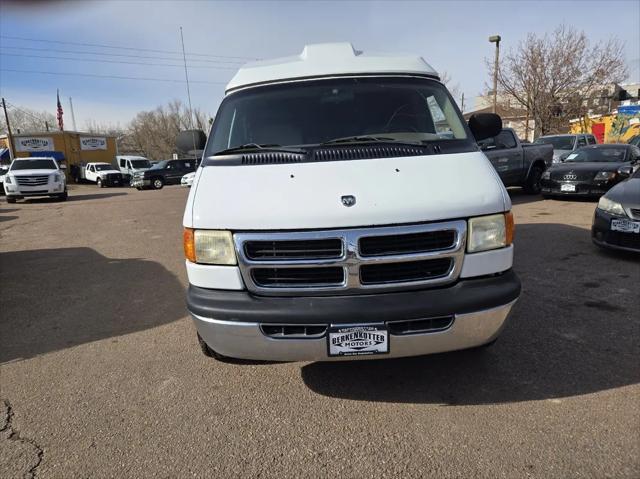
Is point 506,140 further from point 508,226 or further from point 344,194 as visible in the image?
point 344,194

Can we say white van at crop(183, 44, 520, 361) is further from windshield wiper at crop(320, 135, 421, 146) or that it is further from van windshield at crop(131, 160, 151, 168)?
van windshield at crop(131, 160, 151, 168)

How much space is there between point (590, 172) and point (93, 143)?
43.4m

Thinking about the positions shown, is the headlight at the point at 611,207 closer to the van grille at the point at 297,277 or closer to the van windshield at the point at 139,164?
the van grille at the point at 297,277

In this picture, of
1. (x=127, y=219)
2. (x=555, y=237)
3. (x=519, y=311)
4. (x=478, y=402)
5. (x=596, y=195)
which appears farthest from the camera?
(x=127, y=219)

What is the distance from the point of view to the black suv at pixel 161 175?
27391 millimetres

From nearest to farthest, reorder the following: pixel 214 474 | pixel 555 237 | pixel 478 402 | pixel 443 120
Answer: pixel 214 474, pixel 478 402, pixel 443 120, pixel 555 237

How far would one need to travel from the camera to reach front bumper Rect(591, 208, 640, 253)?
18.1 feet

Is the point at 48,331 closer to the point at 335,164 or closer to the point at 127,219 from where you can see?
the point at 335,164

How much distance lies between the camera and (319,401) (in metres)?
2.88

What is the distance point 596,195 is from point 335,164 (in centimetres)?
1016

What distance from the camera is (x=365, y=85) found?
3646 mm

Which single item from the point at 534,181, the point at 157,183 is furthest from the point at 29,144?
the point at 534,181

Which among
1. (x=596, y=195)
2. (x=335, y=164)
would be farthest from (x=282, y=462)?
(x=596, y=195)

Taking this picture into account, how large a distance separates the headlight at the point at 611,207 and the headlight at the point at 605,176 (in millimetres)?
5293
